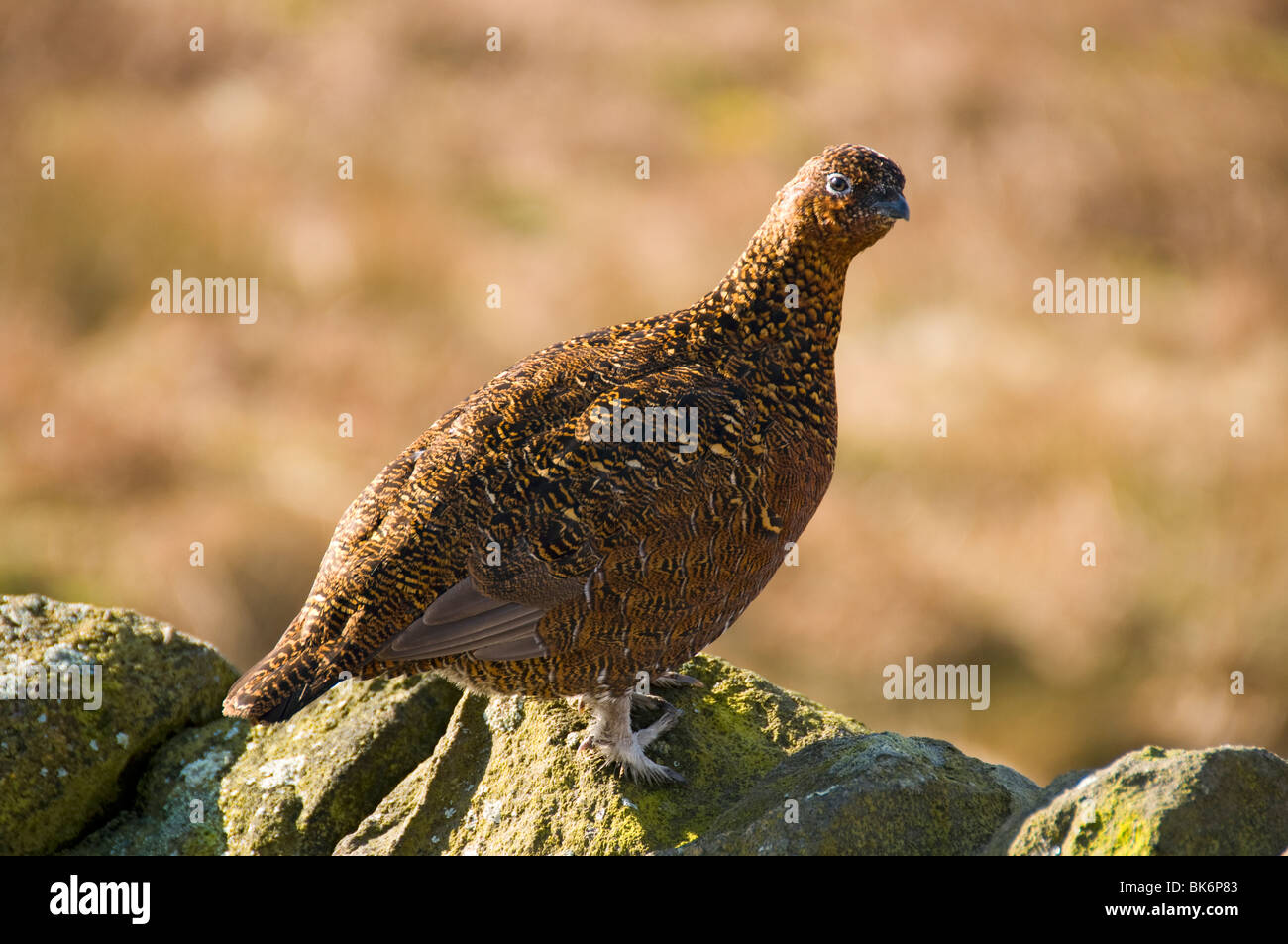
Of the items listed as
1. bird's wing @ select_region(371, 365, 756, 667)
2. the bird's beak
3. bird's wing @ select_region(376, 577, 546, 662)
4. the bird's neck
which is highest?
the bird's beak

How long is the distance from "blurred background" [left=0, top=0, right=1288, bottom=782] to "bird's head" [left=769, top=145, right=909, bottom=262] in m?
6.36

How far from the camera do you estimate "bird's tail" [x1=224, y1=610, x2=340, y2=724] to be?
421 centimetres

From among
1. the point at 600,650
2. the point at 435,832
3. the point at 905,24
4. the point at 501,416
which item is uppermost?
the point at 905,24

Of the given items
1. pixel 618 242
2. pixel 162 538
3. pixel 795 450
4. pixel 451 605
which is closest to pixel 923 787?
pixel 795 450

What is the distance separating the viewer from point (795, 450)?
4.70 metres

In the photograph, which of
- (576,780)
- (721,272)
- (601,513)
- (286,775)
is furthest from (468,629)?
(721,272)

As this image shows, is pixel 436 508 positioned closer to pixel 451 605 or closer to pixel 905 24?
pixel 451 605

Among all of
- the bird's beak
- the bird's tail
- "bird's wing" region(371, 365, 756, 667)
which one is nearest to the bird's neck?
the bird's beak

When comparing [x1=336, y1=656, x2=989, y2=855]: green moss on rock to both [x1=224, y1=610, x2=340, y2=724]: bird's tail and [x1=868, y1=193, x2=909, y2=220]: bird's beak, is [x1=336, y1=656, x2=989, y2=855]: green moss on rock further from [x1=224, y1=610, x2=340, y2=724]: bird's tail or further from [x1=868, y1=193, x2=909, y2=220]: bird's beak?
[x1=868, y1=193, x2=909, y2=220]: bird's beak

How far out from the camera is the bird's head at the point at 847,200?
15.5 feet

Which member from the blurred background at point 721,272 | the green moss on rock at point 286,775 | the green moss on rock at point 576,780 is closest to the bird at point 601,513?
the green moss on rock at point 576,780

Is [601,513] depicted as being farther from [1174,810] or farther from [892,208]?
[1174,810]

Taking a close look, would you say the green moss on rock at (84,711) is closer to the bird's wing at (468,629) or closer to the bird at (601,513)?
the bird at (601,513)

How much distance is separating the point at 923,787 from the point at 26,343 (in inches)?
501
